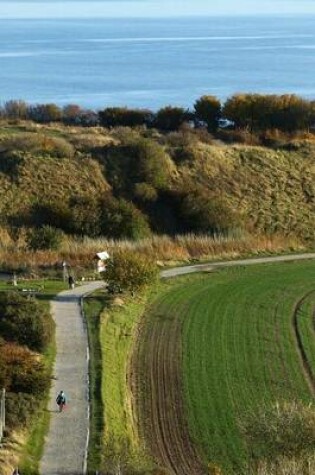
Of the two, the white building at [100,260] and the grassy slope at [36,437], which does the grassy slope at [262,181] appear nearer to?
the white building at [100,260]

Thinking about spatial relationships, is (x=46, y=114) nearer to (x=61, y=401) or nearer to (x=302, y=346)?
(x=302, y=346)

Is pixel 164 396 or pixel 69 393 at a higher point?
pixel 69 393

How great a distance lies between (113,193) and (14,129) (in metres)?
9.92

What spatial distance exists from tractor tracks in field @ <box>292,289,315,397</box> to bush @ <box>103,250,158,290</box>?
5124 mm

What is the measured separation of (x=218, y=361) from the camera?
2484cm

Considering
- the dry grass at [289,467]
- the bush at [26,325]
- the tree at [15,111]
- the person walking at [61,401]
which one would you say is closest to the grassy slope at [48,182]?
the bush at [26,325]

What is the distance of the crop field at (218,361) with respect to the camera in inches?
777

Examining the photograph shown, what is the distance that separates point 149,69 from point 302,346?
10302 centimetres

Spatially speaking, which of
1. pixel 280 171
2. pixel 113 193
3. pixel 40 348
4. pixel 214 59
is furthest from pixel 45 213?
pixel 214 59

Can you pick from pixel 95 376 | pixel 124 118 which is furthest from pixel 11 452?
pixel 124 118

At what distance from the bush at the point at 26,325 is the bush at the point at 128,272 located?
4.58m

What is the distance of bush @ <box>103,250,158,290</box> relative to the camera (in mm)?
30281

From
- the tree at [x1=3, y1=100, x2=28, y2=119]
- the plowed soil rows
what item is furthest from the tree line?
the plowed soil rows

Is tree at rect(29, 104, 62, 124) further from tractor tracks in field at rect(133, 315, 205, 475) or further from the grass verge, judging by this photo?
tractor tracks in field at rect(133, 315, 205, 475)
